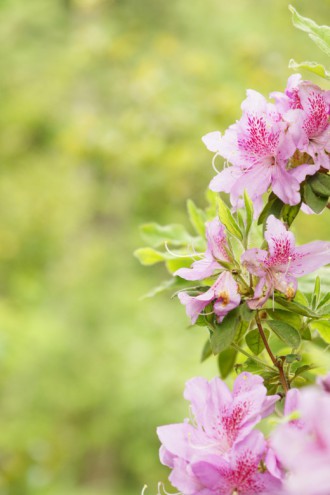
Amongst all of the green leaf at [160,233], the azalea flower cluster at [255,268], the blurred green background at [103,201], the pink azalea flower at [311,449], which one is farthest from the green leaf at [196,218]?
the blurred green background at [103,201]

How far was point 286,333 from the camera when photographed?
1.63 feet

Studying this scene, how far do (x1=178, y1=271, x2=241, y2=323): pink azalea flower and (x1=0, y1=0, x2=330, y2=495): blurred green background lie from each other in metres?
2.05

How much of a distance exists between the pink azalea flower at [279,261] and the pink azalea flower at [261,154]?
30mm

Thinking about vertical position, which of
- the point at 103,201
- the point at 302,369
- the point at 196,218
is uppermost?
the point at 103,201

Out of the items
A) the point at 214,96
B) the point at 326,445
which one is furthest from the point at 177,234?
the point at 214,96

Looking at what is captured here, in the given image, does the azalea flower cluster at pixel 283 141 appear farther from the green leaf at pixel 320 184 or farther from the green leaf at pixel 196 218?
the green leaf at pixel 196 218

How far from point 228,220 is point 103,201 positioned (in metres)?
5.24

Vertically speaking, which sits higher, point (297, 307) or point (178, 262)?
point (178, 262)

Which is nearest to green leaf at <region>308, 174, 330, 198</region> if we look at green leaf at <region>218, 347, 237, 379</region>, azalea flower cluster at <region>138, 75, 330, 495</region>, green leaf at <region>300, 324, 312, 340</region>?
azalea flower cluster at <region>138, 75, 330, 495</region>

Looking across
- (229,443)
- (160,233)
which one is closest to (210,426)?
(229,443)

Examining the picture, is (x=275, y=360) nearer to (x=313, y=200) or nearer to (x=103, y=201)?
(x=313, y=200)

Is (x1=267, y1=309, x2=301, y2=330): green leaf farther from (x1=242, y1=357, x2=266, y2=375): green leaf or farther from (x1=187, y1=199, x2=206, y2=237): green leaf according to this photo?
(x1=187, y1=199, x2=206, y2=237): green leaf

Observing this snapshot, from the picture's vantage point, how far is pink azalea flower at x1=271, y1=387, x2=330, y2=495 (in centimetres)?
24

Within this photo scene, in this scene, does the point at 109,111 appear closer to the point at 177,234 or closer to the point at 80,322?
the point at 80,322
